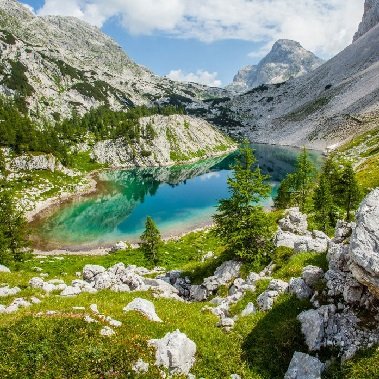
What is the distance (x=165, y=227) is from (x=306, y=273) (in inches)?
2547

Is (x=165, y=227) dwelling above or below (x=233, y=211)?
below

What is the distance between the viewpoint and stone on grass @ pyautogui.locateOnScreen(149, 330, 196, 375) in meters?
16.3

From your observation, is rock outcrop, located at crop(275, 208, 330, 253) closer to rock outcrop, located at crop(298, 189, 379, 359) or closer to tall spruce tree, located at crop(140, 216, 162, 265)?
rock outcrop, located at crop(298, 189, 379, 359)

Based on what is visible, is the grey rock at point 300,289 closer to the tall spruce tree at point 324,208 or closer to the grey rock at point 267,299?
the grey rock at point 267,299

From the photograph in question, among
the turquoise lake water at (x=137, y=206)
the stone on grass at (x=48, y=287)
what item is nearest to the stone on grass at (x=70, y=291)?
the stone on grass at (x=48, y=287)

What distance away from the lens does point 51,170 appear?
118 m

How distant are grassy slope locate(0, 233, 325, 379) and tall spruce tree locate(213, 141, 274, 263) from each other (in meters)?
8.29

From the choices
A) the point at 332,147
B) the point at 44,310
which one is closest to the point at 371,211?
the point at 44,310

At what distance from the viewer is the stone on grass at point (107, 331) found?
17.1 meters

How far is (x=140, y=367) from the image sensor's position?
15.8 m

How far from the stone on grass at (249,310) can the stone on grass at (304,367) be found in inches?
185

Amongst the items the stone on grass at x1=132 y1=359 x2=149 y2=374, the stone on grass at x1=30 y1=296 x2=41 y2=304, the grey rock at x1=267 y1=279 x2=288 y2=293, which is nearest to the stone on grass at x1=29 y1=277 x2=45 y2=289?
the stone on grass at x1=30 y1=296 x2=41 y2=304

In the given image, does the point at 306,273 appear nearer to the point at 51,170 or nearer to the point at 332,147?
the point at 51,170

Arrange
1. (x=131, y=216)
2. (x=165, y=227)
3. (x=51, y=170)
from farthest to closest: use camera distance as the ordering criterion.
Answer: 1. (x=51, y=170)
2. (x=131, y=216)
3. (x=165, y=227)
